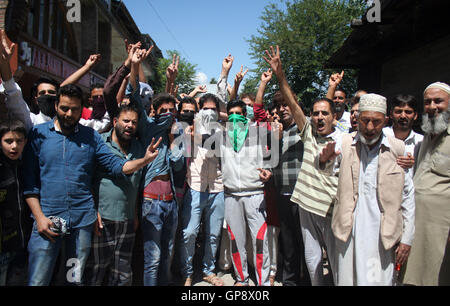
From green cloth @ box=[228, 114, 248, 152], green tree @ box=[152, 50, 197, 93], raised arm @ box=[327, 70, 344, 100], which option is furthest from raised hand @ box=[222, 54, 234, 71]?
green tree @ box=[152, 50, 197, 93]

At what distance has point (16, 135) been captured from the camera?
2340mm

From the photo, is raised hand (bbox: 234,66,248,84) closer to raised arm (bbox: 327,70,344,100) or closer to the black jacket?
raised arm (bbox: 327,70,344,100)

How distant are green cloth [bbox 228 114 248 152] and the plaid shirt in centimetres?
48

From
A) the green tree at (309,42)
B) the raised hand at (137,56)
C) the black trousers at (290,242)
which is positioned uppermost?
the green tree at (309,42)

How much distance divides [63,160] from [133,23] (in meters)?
15.7

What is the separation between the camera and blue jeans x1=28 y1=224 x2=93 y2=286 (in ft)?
7.65

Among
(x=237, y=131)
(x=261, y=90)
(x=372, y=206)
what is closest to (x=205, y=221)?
(x=237, y=131)

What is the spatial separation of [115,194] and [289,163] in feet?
6.14

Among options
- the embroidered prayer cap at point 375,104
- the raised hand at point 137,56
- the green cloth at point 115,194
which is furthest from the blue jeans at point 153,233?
the embroidered prayer cap at point 375,104

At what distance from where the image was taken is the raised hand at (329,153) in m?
2.67

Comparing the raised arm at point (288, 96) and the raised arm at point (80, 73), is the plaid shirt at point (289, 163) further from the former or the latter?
the raised arm at point (80, 73)

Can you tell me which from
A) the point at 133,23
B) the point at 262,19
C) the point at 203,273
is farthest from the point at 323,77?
the point at 203,273

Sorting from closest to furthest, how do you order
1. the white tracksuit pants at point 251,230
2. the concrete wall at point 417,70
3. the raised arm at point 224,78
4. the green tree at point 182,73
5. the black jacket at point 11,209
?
the black jacket at point 11,209
the white tracksuit pants at point 251,230
the raised arm at point 224,78
the concrete wall at point 417,70
the green tree at point 182,73

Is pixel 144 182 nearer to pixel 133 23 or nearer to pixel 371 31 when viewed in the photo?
pixel 371 31
